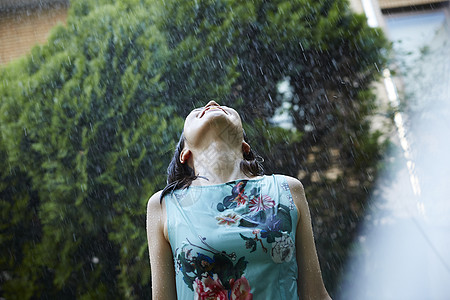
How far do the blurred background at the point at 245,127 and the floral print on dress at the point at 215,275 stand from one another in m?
1.86

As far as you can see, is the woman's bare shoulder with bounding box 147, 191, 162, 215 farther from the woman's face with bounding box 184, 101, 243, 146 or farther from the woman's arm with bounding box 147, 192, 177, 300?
the woman's face with bounding box 184, 101, 243, 146

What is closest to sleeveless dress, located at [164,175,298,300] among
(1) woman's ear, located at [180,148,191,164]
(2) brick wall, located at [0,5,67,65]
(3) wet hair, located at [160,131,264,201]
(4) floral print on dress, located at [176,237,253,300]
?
(4) floral print on dress, located at [176,237,253,300]

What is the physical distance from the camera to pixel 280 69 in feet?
12.3

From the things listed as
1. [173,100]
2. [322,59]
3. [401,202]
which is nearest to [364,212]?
[401,202]

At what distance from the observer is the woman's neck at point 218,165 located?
69.9 inches

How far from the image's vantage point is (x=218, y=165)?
178 cm

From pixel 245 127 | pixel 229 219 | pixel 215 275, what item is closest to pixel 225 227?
pixel 229 219

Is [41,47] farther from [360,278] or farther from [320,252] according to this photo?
[360,278]

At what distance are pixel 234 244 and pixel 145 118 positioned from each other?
6.82 ft

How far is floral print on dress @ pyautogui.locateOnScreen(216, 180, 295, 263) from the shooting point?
5.21ft

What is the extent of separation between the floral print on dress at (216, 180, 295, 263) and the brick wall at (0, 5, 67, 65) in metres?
4.45

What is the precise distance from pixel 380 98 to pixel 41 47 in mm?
2664

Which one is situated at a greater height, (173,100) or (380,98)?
(173,100)

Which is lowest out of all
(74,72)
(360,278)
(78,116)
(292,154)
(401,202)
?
(360,278)
